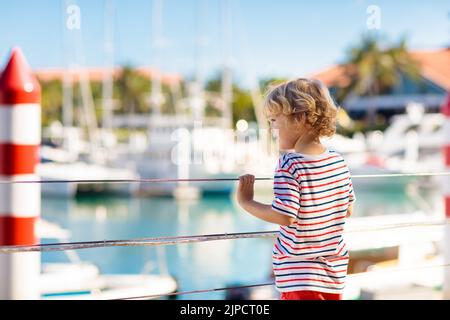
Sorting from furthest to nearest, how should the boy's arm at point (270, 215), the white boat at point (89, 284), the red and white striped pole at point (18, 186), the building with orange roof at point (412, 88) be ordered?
1. the building with orange roof at point (412, 88)
2. the white boat at point (89, 284)
3. the red and white striped pole at point (18, 186)
4. the boy's arm at point (270, 215)

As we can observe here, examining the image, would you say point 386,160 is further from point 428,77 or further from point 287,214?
point 287,214

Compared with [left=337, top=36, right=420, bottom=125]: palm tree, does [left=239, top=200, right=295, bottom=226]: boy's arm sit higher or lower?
lower

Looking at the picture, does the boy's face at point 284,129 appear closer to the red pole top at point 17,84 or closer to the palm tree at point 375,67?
the red pole top at point 17,84

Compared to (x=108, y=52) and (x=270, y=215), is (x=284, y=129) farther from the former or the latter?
(x=108, y=52)

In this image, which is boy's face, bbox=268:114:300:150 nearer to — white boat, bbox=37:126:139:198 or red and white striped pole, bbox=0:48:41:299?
red and white striped pole, bbox=0:48:41:299

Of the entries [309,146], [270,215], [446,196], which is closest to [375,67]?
[446,196]

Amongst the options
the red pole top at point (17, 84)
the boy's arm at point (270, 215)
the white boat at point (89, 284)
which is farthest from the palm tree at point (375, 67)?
the boy's arm at point (270, 215)

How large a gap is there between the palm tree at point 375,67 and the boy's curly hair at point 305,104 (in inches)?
1410

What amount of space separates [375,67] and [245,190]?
1443 inches

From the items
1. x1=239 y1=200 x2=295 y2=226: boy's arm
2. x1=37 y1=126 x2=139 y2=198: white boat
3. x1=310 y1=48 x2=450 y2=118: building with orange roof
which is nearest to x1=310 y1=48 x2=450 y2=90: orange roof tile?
x1=310 y1=48 x2=450 y2=118: building with orange roof

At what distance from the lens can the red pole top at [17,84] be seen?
107 inches

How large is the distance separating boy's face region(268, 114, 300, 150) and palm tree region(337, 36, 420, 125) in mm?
35837

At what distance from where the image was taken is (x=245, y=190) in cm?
175

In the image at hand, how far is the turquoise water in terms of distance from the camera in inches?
415
